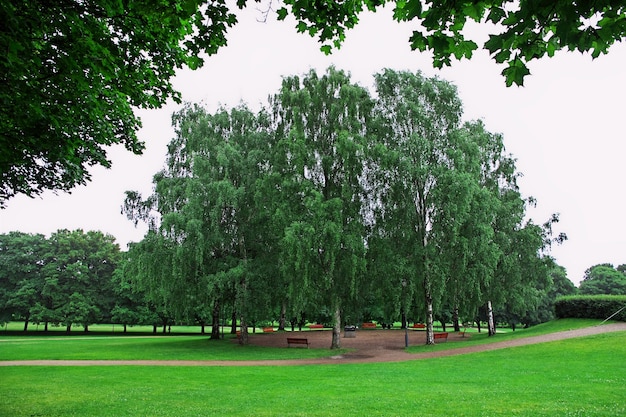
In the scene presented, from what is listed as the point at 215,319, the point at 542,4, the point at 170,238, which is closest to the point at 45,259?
the point at 215,319

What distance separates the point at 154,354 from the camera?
23.0 m

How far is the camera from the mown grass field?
9.02 m

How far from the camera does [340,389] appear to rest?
11797mm

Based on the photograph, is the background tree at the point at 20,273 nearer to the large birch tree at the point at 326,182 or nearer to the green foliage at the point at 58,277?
the green foliage at the point at 58,277

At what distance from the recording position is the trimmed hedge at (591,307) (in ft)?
92.8

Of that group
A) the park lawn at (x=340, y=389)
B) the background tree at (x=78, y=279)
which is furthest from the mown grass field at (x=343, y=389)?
the background tree at (x=78, y=279)

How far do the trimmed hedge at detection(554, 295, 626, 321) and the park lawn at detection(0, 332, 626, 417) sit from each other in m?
13.0

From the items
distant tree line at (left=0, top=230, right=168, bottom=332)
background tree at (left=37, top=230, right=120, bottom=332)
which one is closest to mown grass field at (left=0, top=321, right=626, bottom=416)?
distant tree line at (left=0, top=230, right=168, bottom=332)

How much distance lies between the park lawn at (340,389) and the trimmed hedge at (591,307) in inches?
513

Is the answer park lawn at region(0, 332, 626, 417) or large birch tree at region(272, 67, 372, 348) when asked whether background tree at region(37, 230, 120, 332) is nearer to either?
park lawn at region(0, 332, 626, 417)

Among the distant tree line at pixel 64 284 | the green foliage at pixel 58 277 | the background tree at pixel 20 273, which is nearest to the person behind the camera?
the green foliage at pixel 58 277

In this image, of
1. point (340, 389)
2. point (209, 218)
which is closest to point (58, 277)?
point (209, 218)

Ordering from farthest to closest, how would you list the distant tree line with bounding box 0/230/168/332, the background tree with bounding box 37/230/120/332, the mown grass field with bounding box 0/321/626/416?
the distant tree line with bounding box 0/230/168/332
the background tree with bounding box 37/230/120/332
the mown grass field with bounding box 0/321/626/416

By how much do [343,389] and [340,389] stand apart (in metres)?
0.09
